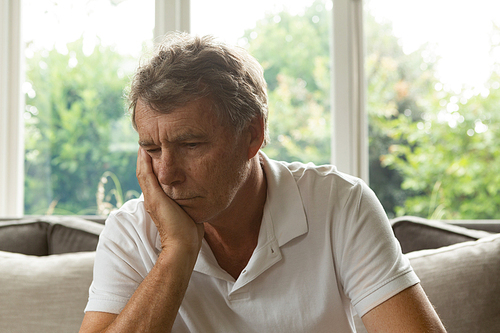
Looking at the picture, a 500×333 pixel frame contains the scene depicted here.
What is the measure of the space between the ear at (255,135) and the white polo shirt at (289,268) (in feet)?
0.49

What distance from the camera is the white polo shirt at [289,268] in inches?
39.4

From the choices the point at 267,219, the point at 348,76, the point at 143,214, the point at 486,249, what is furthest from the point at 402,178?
the point at 143,214

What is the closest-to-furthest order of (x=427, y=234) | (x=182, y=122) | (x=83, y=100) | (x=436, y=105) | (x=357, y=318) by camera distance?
1. (x=182, y=122)
2. (x=357, y=318)
3. (x=427, y=234)
4. (x=436, y=105)
5. (x=83, y=100)

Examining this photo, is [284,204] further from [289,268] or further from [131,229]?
[131,229]

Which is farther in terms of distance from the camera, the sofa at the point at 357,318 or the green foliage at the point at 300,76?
the green foliage at the point at 300,76

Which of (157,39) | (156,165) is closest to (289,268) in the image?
(156,165)

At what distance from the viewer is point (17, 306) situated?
1.18 m

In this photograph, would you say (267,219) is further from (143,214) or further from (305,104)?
(305,104)

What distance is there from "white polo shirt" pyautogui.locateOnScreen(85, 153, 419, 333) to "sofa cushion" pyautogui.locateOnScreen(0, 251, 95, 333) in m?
0.22

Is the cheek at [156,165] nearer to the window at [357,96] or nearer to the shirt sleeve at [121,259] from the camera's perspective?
the shirt sleeve at [121,259]

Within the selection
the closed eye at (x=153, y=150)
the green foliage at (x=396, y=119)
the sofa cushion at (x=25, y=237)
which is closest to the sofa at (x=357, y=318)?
the sofa cushion at (x=25, y=237)

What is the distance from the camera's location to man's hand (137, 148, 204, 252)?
1000 mm

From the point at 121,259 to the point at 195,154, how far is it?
0.35 m

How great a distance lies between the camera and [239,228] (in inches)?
44.0
